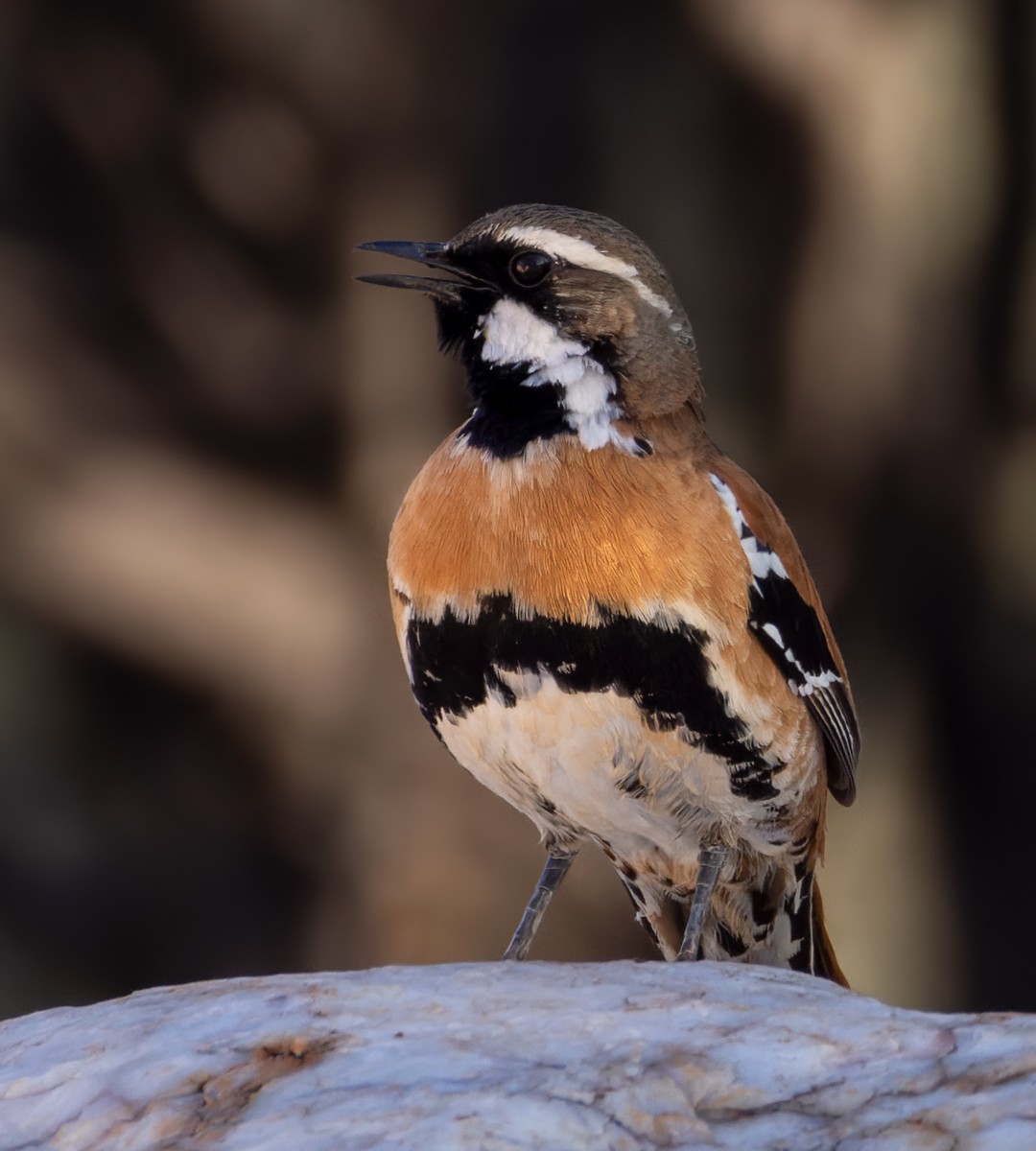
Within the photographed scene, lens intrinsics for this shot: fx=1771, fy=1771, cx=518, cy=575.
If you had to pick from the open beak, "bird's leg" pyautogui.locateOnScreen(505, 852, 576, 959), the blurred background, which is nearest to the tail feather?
"bird's leg" pyautogui.locateOnScreen(505, 852, 576, 959)

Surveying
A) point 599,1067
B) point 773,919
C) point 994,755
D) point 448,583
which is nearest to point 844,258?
point 994,755

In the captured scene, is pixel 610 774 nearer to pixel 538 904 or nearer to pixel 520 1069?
pixel 538 904

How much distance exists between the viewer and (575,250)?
175 inches

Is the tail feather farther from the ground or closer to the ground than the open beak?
closer to the ground

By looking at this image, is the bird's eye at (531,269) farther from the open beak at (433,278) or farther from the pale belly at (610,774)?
the pale belly at (610,774)

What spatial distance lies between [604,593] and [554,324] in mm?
787

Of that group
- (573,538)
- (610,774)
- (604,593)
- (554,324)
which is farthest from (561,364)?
(610,774)

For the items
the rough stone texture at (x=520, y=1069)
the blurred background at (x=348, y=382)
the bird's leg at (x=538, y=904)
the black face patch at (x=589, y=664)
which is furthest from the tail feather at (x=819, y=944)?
the blurred background at (x=348, y=382)

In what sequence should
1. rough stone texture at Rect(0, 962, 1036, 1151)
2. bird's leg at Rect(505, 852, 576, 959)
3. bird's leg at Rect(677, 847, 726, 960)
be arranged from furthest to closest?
bird's leg at Rect(505, 852, 576, 959), bird's leg at Rect(677, 847, 726, 960), rough stone texture at Rect(0, 962, 1036, 1151)

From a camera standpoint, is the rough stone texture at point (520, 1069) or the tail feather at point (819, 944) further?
the tail feather at point (819, 944)

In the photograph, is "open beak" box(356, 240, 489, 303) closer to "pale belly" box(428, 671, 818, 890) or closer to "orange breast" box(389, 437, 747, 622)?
"orange breast" box(389, 437, 747, 622)

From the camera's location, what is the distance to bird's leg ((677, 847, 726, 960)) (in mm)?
4430

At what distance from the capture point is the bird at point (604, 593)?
4059 millimetres

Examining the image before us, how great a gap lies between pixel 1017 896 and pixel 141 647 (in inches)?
172
